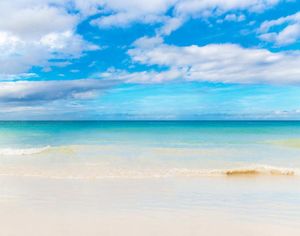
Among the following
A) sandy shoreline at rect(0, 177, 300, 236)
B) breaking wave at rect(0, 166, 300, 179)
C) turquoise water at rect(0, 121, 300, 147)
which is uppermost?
turquoise water at rect(0, 121, 300, 147)

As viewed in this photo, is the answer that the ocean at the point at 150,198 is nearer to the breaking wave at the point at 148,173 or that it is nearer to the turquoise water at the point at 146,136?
the breaking wave at the point at 148,173

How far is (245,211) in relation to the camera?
6.80m

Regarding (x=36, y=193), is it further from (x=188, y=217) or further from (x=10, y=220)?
(x=188, y=217)

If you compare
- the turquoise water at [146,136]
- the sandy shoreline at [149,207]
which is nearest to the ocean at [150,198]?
the sandy shoreline at [149,207]

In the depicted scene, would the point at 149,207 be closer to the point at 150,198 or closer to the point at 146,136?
the point at 150,198

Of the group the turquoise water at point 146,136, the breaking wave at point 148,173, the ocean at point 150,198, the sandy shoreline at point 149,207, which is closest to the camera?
the sandy shoreline at point 149,207

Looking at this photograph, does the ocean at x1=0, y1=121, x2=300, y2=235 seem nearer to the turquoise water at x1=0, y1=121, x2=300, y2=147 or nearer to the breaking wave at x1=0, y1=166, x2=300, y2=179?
the breaking wave at x1=0, y1=166, x2=300, y2=179

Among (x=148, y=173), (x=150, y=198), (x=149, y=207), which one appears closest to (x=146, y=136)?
(x=148, y=173)

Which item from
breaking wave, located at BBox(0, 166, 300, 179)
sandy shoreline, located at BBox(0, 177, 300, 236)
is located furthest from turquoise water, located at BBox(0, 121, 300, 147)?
sandy shoreline, located at BBox(0, 177, 300, 236)

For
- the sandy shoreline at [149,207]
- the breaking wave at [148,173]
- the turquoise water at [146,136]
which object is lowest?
the sandy shoreline at [149,207]

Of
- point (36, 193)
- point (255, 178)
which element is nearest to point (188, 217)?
point (36, 193)

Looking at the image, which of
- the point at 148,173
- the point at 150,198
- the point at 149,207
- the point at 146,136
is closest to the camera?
the point at 149,207

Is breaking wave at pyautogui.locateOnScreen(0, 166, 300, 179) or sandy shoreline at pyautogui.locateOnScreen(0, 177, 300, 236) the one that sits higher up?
breaking wave at pyautogui.locateOnScreen(0, 166, 300, 179)

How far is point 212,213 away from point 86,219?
248 cm
